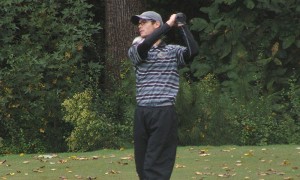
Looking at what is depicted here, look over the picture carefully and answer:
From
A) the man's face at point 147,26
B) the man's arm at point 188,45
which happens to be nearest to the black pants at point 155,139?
the man's arm at point 188,45

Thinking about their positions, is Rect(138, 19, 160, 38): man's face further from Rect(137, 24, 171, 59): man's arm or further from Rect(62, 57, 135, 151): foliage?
Rect(62, 57, 135, 151): foliage

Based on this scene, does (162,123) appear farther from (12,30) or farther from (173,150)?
(12,30)

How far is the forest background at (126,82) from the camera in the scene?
1426 centimetres

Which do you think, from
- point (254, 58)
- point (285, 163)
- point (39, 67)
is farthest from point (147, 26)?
point (254, 58)

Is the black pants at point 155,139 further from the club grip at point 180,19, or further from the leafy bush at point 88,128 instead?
the leafy bush at point 88,128

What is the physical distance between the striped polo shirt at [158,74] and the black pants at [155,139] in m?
0.09

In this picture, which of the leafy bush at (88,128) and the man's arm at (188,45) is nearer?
the man's arm at (188,45)

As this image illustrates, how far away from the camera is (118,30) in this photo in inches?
674

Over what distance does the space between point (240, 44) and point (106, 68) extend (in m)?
2.90

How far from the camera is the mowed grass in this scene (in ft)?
34.0

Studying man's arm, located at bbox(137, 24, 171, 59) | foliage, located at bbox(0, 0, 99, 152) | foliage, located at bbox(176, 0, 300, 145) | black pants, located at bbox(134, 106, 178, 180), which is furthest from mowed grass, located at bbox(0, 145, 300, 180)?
man's arm, located at bbox(137, 24, 171, 59)

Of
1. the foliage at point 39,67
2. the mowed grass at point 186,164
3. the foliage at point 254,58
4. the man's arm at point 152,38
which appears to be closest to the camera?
the man's arm at point 152,38

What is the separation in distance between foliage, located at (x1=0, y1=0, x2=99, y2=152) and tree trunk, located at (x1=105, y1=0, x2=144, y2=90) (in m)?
1.03

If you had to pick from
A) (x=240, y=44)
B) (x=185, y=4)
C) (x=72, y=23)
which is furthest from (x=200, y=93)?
(x=185, y=4)
